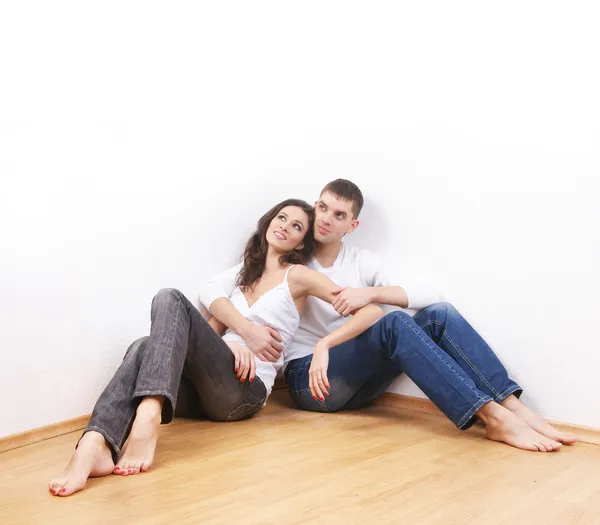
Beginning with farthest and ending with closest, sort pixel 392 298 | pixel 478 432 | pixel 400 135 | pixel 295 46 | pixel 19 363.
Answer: pixel 295 46 < pixel 400 135 < pixel 392 298 < pixel 478 432 < pixel 19 363

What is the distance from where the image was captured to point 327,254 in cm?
234

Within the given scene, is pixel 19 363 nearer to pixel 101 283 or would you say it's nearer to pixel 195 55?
pixel 101 283

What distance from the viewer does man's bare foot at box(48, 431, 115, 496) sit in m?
1.35

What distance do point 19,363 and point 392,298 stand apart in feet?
3.70

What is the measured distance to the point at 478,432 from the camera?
1.93 metres

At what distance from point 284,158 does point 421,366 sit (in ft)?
3.56

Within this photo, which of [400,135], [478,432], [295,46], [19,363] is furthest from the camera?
[295,46]

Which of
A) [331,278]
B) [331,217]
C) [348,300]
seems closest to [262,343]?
[348,300]

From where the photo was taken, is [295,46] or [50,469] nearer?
[50,469]

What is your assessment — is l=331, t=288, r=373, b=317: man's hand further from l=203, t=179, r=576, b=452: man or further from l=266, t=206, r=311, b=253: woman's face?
l=266, t=206, r=311, b=253: woman's face

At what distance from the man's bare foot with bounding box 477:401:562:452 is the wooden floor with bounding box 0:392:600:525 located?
3 cm

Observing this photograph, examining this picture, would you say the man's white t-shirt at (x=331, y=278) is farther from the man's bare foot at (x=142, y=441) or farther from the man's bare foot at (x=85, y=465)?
the man's bare foot at (x=85, y=465)

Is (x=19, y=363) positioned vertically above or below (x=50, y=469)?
above

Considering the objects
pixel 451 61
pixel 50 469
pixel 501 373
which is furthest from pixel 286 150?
pixel 50 469
